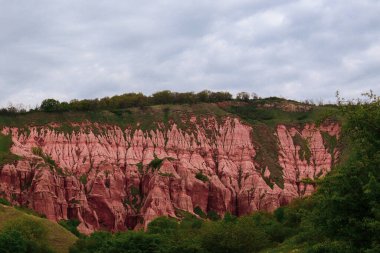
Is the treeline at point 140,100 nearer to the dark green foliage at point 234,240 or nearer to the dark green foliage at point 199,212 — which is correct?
the dark green foliage at point 199,212

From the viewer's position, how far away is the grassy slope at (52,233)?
7411cm

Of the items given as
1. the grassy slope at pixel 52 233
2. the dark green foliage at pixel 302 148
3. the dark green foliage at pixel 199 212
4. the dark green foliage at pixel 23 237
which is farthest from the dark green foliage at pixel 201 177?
the dark green foliage at pixel 23 237

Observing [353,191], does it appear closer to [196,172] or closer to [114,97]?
[196,172]

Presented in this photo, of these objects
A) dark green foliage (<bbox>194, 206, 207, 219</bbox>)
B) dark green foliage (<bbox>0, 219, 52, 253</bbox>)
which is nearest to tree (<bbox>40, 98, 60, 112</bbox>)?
dark green foliage (<bbox>194, 206, 207, 219</bbox>)

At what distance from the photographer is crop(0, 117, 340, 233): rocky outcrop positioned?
114938 mm

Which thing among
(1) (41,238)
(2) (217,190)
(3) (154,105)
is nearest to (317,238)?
(1) (41,238)

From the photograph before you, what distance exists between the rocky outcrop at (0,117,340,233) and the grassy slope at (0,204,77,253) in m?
26.0

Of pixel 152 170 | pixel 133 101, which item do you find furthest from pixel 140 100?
pixel 152 170

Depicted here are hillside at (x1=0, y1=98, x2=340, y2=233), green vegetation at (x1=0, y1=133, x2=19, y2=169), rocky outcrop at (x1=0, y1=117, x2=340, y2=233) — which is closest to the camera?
rocky outcrop at (x1=0, y1=117, x2=340, y2=233)

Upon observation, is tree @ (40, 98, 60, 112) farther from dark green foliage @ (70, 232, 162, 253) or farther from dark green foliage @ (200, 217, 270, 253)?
dark green foliage @ (200, 217, 270, 253)

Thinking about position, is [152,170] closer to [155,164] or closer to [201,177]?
[155,164]

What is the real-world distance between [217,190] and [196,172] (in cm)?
646

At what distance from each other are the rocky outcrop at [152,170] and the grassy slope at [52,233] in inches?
1022

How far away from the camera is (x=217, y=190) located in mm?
126188
